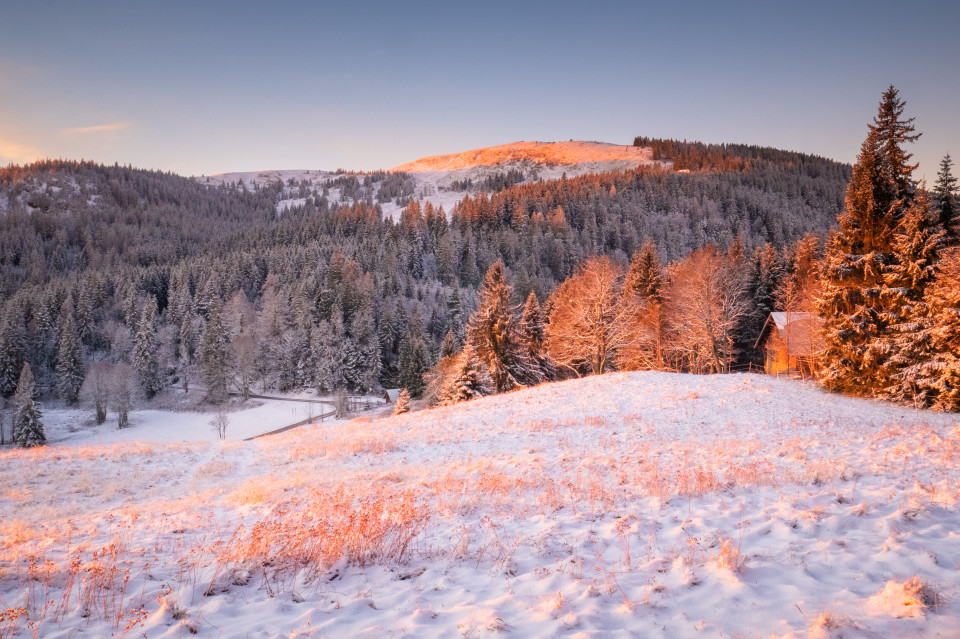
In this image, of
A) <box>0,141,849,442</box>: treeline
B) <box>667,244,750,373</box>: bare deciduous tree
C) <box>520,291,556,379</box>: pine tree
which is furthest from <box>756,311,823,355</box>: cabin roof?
<box>0,141,849,442</box>: treeline

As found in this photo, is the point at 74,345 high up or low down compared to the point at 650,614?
down

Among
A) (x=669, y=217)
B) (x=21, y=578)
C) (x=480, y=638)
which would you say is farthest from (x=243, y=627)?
(x=669, y=217)

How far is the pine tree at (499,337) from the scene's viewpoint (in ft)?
122

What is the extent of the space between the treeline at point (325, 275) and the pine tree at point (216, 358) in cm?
38

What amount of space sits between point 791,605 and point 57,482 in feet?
60.2

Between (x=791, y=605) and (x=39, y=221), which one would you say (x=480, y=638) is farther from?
(x=39, y=221)

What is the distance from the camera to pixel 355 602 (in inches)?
191

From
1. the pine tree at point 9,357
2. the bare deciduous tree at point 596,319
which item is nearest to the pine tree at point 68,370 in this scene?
the pine tree at point 9,357

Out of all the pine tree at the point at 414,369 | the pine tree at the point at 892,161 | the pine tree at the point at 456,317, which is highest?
the pine tree at the point at 892,161

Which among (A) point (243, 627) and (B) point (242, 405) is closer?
(A) point (243, 627)

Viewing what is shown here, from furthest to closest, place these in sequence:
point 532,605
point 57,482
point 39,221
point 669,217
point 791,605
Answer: point 39,221, point 669,217, point 57,482, point 532,605, point 791,605

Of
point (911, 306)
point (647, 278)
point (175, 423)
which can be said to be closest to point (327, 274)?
point (175, 423)

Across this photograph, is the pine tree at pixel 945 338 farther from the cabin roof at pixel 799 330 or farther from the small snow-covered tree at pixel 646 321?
the small snow-covered tree at pixel 646 321

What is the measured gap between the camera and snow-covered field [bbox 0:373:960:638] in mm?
4312
